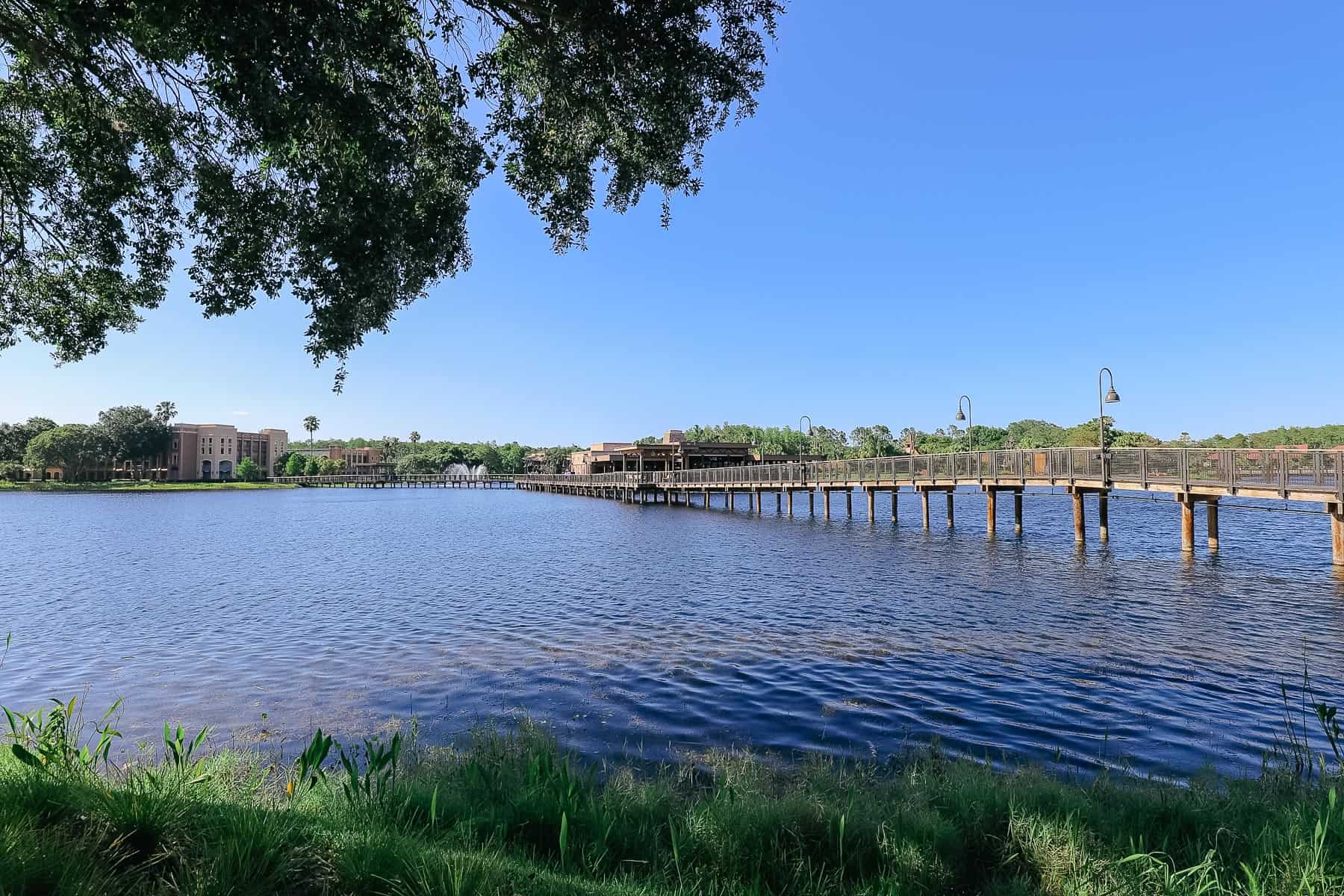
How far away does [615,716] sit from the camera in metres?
9.80

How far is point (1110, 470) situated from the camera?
27.5 meters

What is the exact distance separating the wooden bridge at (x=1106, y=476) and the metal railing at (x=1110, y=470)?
0.03 m

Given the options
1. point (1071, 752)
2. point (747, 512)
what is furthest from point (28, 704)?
point (747, 512)

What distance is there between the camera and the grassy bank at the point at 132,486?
398 ft

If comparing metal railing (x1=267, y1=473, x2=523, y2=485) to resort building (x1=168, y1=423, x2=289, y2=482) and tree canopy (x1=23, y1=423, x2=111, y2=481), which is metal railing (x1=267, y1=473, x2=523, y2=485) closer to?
resort building (x1=168, y1=423, x2=289, y2=482)

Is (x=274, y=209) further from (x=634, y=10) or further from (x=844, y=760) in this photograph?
(x=844, y=760)

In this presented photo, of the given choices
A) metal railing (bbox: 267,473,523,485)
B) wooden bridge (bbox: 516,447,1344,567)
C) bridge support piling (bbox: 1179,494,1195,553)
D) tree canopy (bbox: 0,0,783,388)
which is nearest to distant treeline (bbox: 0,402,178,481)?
metal railing (bbox: 267,473,523,485)

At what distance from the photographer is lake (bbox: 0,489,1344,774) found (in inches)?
367

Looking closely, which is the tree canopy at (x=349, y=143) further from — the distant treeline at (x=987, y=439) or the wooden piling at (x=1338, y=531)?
the distant treeline at (x=987, y=439)

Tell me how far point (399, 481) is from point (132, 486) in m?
56.7

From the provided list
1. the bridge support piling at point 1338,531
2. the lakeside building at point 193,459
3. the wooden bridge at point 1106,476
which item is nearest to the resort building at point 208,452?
the lakeside building at point 193,459

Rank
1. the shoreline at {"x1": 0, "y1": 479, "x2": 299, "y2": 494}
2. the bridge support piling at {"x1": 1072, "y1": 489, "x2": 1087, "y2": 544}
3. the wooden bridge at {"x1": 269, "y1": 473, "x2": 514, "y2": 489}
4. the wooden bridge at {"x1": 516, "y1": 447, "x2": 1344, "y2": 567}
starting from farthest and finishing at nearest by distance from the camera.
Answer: the wooden bridge at {"x1": 269, "y1": 473, "x2": 514, "y2": 489}
the shoreline at {"x1": 0, "y1": 479, "x2": 299, "y2": 494}
the bridge support piling at {"x1": 1072, "y1": 489, "x2": 1087, "y2": 544}
the wooden bridge at {"x1": 516, "y1": 447, "x2": 1344, "y2": 567}

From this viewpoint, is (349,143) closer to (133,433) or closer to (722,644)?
(722,644)

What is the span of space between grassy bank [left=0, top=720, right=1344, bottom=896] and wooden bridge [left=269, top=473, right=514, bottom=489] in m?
162
